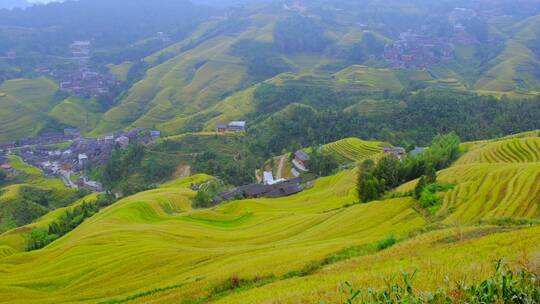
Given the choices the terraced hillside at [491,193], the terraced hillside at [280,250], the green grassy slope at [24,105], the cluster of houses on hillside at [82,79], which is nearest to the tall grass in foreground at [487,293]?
the terraced hillside at [280,250]

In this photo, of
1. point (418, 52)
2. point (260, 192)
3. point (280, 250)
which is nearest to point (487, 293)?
point (280, 250)

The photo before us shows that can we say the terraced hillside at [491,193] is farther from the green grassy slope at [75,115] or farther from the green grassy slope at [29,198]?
the green grassy slope at [75,115]

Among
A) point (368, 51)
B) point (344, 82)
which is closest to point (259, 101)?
point (344, 82)

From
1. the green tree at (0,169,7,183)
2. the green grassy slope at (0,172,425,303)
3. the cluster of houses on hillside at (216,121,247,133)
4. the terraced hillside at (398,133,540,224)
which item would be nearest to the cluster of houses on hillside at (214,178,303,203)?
the green grassy slope at (0,172,425,303)

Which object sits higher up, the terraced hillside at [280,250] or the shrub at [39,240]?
the terraced hillside at [280,250]

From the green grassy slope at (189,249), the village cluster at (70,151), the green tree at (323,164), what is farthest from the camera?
the village cluster at (70,151)

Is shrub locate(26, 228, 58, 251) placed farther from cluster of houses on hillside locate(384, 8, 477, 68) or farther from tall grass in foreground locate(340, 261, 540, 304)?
cluster of houses on hillside locate(384, 8, 477, 68)

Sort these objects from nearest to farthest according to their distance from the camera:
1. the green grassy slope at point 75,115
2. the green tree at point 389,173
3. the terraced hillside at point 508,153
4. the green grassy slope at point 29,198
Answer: the green tree at point 389,173, the terraced hillside at point 508,153, the green grassy slope at point 29,198, the green grassy slope at point 75,115
